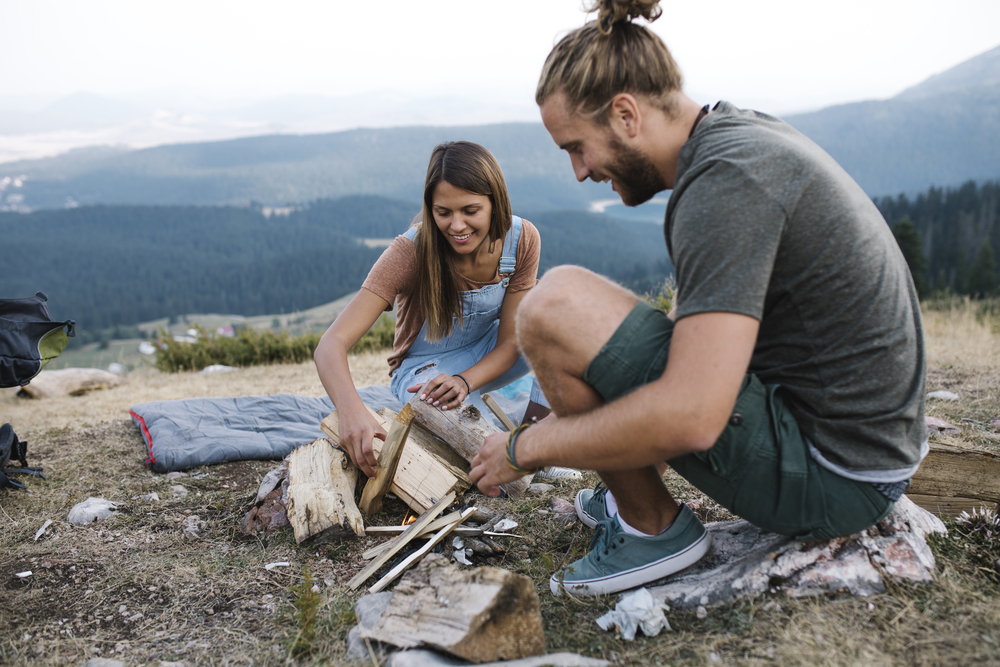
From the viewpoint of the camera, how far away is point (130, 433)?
461 cm

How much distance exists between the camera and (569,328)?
1.78 m

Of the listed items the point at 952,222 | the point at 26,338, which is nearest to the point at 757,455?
the point at 26,338

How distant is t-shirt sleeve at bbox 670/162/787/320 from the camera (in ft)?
4.75

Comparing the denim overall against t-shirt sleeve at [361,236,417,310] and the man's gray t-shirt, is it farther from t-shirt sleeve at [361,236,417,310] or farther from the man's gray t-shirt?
the man's gray t-shirt

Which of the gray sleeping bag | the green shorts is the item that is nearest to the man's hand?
the green shorts

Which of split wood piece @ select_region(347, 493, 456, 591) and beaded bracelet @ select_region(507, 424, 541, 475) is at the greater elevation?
beaded bracelet @ select_region(507, 424, 541, 475)

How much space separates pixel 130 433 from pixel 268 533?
243 cm

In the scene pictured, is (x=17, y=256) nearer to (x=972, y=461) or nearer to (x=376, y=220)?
(x=376, y=220)

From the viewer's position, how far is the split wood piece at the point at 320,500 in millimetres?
2760

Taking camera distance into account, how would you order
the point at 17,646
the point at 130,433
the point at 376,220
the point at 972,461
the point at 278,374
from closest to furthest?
1. the point at 17,646
2. the point at 972,461
3. the point at 130,433
4. the point at 278,374
5. the point at 376,220

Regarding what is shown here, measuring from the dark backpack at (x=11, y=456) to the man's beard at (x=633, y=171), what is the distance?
3.77 meters

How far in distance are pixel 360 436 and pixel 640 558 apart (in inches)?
55.9

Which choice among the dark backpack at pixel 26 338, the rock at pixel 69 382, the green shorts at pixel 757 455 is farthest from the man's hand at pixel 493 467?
the rock at pixel 69 382

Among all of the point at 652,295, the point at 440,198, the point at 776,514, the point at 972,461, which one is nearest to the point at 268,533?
the point at 440,198
